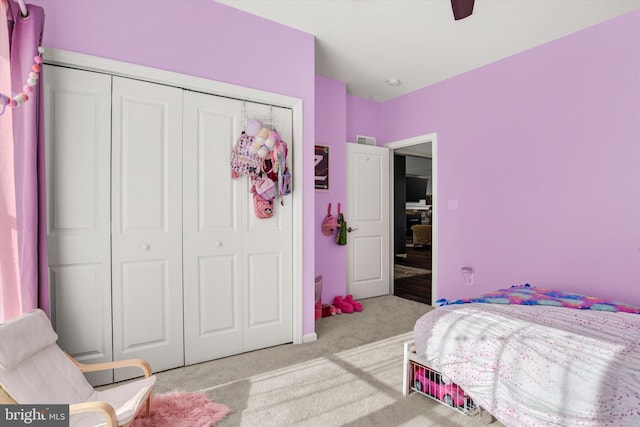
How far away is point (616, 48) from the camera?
2754 mm

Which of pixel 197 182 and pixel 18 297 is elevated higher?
pixel 197 182

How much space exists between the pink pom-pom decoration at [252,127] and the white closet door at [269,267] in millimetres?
154

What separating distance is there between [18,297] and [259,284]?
1555mm

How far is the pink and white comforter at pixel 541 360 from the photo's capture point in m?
1.42

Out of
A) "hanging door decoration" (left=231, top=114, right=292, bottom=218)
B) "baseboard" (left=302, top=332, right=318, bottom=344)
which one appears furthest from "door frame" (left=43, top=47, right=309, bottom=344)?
"hanging door decoration" (left=231, top=114, right=292, bottom=218)

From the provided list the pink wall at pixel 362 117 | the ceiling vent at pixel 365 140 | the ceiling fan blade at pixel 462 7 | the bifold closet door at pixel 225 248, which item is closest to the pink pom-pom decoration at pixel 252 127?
the bifold closet door at pixel 225 248

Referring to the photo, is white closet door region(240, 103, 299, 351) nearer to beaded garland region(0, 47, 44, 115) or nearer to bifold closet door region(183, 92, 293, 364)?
bifold closet door region(183, 92, 293, 364)

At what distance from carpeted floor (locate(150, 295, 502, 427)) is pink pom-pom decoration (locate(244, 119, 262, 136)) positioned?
5.98 feet

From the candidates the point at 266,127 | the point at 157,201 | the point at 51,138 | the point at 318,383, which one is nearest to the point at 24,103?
the point at 51,138

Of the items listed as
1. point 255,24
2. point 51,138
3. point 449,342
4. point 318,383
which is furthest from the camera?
point 255,24

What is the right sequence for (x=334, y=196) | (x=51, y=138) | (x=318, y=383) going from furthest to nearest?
(x=334, y=196) → (x=318, y=383) → (x=51, y=138)

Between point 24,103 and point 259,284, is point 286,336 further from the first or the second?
point 24,103

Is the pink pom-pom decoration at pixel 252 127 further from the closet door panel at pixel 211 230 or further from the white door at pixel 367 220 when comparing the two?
the white door at pixel 367 220

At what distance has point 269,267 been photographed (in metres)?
2.93
